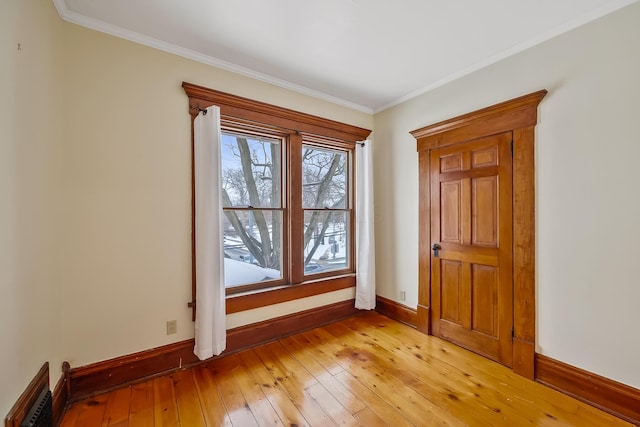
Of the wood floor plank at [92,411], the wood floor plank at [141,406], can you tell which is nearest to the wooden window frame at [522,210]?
the wood floor plank at [141,406]

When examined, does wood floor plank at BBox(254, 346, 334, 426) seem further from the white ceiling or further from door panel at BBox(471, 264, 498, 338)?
the white ceiling

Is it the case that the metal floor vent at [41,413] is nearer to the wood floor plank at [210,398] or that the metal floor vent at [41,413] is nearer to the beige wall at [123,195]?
the beige wall at [123,195]

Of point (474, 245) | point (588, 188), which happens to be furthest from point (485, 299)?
point (588, 188)

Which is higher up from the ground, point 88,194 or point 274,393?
point 88,194

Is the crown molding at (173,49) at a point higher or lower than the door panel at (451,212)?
higher

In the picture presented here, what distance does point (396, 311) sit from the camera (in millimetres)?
3223

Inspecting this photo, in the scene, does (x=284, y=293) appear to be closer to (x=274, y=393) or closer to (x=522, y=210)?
(x=274, y=393)

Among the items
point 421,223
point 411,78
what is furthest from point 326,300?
point 411,78

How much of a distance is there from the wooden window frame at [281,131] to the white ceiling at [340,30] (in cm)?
33

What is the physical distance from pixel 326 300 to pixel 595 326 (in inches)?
89.4

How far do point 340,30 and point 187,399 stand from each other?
9.55 feet

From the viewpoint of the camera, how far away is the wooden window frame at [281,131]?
2.29m

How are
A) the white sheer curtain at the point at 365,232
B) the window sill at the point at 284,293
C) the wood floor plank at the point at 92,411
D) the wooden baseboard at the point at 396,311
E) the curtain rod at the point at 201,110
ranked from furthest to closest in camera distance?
the white sheer curtain at the point at 365,232, the wooden baseboard at the point at 396,311, the window sill at the point at 284,293, the curtain rod at the point at 201,110, the wood floor plank at the point at 92,411

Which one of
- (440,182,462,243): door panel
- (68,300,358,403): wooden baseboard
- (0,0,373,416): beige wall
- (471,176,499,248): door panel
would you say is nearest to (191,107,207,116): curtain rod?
(0,0,373,416): beige wall
